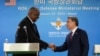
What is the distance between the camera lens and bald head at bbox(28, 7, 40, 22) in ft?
17.7

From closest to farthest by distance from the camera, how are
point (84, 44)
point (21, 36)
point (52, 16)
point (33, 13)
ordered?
point (84, 44) < point (21, 36) < point (33, 13) < point (52, 16)

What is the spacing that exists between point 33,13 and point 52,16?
735mm

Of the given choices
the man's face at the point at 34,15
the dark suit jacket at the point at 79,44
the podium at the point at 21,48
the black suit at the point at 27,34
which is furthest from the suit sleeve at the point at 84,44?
the man's face at the point at 34,15

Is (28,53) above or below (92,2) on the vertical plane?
below

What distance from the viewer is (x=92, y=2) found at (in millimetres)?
6070

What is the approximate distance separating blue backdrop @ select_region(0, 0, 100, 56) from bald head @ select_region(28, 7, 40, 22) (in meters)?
0.14

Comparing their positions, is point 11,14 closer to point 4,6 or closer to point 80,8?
point 4,6

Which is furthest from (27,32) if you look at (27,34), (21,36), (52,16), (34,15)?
(52,16)

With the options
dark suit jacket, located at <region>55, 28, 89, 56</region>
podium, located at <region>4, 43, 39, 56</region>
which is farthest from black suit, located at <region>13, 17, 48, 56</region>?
podium, located at <region>4, 43, 39, 56</region>

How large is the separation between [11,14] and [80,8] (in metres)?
1.54

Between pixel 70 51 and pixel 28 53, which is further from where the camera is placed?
pixel 70 51

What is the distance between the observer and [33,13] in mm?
5469

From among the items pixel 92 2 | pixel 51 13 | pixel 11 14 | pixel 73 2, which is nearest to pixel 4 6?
pixel 11 14

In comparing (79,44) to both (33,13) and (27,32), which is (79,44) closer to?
(27,32)
